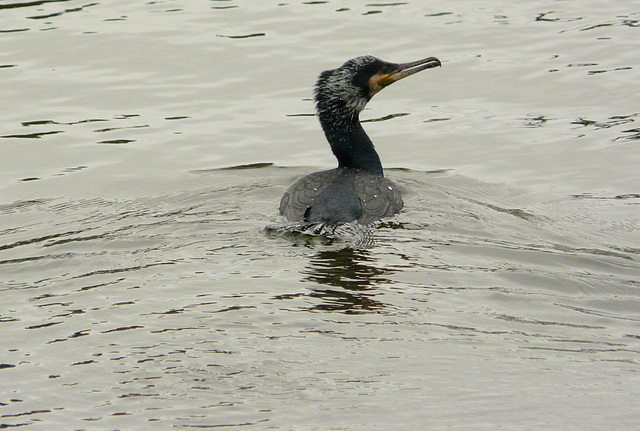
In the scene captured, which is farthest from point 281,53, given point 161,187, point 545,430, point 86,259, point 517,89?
point 545,430

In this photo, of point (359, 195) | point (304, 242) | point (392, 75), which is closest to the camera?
point (304, 242)

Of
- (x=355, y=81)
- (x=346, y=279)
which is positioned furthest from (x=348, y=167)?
(x=346, y=279)

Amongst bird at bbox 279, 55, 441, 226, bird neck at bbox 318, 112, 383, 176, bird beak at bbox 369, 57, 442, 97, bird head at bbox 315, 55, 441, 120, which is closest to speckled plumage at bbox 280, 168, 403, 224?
bird at bbox 279, 55, 441, 226

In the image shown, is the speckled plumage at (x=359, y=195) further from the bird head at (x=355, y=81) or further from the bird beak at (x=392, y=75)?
the bird beak at (x=392, y=75)

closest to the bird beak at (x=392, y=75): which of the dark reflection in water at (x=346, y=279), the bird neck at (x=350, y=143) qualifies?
the bird neck at (x=350, y=143)

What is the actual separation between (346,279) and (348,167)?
8.41 feet

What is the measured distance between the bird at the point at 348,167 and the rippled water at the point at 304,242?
0.95 feet

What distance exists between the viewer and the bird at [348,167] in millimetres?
8461

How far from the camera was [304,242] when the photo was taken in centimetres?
804

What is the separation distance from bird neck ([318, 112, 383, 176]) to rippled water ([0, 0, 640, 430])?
1.66 feet

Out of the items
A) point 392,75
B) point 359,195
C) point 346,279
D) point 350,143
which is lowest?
point 346,279

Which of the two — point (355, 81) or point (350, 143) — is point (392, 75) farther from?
point (350, 143)

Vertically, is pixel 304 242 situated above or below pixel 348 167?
below

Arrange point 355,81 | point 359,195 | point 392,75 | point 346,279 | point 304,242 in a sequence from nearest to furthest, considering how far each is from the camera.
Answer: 1. point 346,279
2. point 304,242
3. point 359,195
4. point 355,81
5. point 392,75
